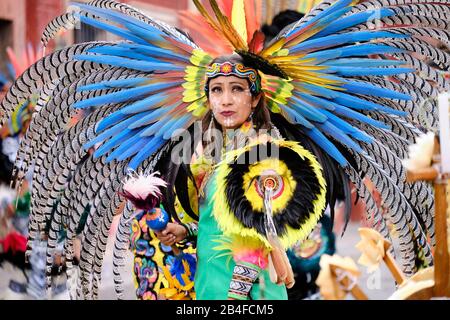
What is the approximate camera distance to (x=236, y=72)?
133 inches

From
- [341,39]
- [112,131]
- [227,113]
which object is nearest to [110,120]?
[112,131]

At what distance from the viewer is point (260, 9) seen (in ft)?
11.6

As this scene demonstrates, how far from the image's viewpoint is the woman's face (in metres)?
3.38

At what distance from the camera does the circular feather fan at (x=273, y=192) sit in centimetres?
312

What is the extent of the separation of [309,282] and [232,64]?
175 cm

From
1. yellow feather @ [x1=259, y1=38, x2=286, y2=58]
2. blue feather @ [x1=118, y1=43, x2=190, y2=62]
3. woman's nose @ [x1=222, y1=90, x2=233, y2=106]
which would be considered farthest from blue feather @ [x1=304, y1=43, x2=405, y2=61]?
blue feather @ [x1=118, y1=43, x2=190, y2=62]

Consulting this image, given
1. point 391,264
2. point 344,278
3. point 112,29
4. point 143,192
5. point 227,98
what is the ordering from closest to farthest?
point 344,278, point 391,264, point 143,192, point 227,98, point 112,29

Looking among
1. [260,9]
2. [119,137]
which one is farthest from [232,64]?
[119,137]

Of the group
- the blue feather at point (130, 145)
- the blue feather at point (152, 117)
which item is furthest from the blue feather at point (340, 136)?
the blue feather at point (130, 145)

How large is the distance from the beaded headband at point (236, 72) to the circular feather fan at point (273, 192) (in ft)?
1.06

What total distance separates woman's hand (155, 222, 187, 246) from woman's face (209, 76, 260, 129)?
47 centimetres

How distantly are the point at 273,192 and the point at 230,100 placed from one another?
47 centimetres

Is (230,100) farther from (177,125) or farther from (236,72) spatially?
(177,125)

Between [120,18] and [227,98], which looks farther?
[120,18]
